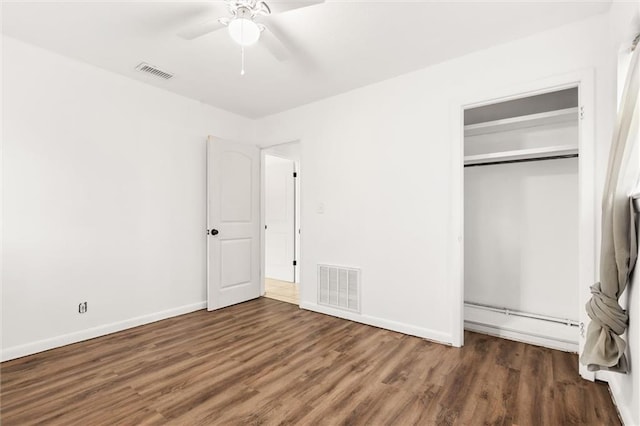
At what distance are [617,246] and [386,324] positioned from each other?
207 centimetres

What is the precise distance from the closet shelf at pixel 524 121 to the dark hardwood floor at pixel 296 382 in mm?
2054

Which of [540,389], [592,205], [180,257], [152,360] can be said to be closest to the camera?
[540,389]

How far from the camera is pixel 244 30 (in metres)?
1.86

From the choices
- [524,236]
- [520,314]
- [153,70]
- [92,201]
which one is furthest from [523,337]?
[153,70]

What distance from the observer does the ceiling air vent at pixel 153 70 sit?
298 cm

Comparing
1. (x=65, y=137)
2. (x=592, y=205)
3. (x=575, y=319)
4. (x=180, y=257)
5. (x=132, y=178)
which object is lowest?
(x=575, y=319)

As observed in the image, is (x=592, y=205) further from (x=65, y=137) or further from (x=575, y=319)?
(x=65, y=137)

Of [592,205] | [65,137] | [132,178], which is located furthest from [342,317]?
[65,137]

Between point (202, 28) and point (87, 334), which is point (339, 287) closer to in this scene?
point (87, 334)

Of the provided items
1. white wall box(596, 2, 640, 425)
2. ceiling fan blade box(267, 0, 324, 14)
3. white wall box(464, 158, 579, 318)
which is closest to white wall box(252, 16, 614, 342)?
white wall box(596, 2, 640, 425)

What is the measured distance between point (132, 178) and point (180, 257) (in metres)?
1.07

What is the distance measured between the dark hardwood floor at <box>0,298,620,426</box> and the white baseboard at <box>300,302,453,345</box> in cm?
9

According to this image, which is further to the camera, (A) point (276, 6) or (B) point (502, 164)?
(B) point (502, 164)

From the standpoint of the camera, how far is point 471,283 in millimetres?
3412
